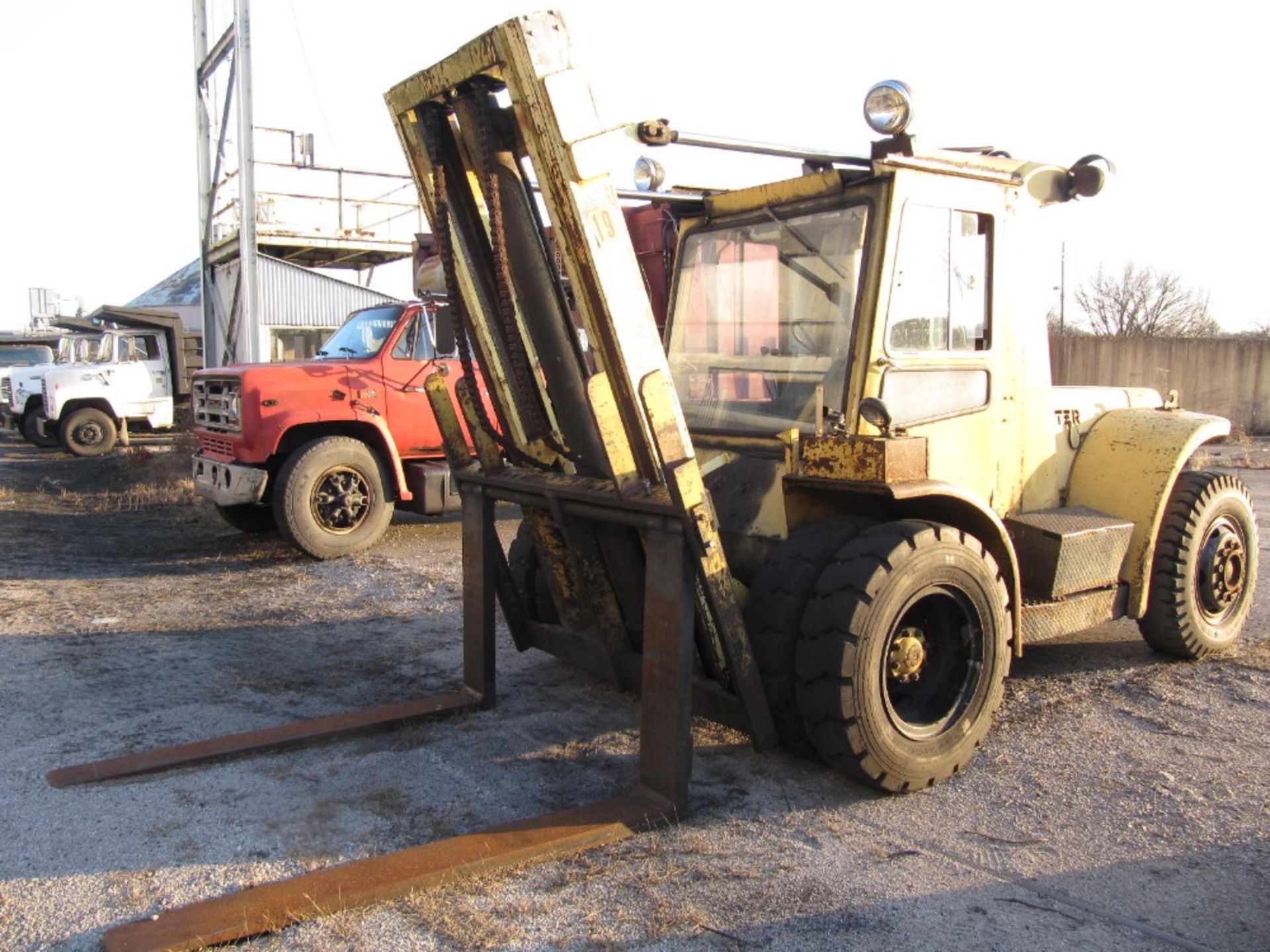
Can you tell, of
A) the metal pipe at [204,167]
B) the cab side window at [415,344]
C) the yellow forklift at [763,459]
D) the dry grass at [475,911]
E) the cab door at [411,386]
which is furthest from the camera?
the metal pipe at [204,167]

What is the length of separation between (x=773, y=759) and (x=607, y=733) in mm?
786

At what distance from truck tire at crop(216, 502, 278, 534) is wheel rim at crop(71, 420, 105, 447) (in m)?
11.5

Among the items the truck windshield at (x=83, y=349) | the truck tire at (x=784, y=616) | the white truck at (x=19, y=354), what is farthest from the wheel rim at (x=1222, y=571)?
the white truck at (x=19, y=354)

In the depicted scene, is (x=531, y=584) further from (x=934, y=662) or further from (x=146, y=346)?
(x=146, y=346)

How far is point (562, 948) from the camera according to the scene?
9.89 ft

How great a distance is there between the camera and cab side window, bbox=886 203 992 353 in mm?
4434

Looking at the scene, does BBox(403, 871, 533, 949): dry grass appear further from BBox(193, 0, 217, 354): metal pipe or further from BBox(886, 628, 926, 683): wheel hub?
BBox(193, 0, 217, 354): metal pipe

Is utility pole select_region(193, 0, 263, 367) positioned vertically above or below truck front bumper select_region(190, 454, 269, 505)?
above

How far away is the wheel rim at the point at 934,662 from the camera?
420cm

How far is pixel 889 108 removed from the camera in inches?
165

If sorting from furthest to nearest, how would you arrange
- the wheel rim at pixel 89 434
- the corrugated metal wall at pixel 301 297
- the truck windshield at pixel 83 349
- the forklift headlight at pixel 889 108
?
the truck windshield at pixel 83 349, the corrugated metal wall at pixel 301 297, the wheel rim at pixel 89 434, the forklift headlight at pixel 889 108

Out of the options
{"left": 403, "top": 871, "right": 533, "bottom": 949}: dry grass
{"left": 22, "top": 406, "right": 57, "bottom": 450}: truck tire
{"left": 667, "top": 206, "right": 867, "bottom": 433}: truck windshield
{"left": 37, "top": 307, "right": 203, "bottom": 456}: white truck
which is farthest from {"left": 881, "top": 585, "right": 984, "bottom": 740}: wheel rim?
{"left": 22, "top": 406, "right": 57, "bottom": 450}: truck tire

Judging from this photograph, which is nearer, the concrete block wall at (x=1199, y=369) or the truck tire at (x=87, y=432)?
the truck tire at (x=87, y=432)

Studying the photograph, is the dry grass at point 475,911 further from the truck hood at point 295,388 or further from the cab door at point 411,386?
the cab door at point 411,386
